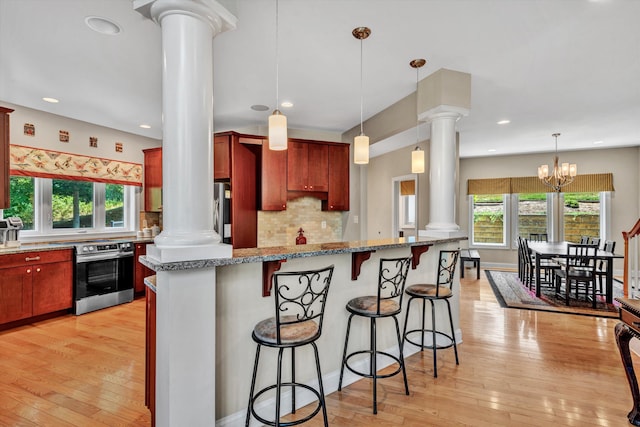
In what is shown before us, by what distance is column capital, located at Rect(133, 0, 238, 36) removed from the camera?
1.60 m

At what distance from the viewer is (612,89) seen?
3.79 m

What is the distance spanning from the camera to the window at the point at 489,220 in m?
7.90

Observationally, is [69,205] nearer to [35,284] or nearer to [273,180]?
[35,284]

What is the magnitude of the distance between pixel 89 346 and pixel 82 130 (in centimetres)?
330

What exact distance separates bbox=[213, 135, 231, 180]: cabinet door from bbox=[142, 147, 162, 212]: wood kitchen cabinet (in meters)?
1.54

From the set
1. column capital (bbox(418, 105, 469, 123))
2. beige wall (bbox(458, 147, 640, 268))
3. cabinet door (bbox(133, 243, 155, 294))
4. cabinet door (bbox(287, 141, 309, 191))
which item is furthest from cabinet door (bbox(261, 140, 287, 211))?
beige wall (bbox(458, 147, 640, 268))

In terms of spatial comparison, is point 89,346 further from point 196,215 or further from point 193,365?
point 196,215

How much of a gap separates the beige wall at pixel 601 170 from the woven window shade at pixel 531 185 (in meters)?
0.12

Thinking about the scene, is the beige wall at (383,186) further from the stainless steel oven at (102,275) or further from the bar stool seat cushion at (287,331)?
the bar stool seat cushion at (287,331)

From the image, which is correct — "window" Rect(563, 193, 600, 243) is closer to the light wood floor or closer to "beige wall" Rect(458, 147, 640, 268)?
"beige wall" Rect(458, 147, 640, 268)

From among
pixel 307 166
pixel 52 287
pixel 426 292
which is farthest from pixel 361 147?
pixel 52 287

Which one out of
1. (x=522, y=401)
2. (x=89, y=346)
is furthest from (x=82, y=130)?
(x=522, y=401)

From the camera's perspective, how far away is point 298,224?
5125 mm

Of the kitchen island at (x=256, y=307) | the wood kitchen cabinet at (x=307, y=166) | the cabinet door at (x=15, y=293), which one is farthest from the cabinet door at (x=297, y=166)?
the cabinet door at (x=15, y=293)
